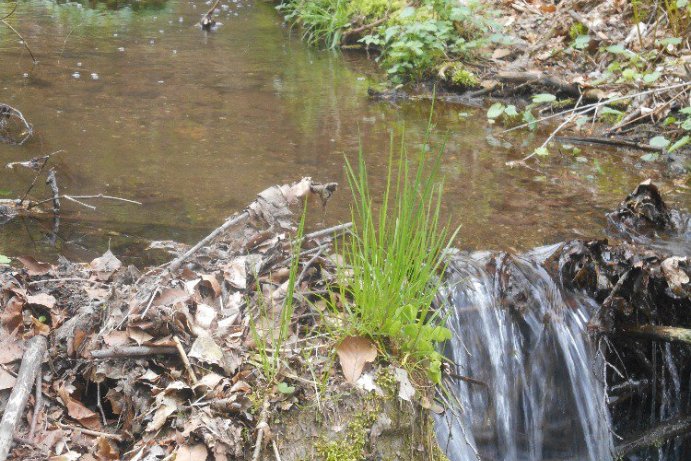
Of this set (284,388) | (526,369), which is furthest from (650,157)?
(284,388)

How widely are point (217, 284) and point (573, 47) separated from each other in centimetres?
564

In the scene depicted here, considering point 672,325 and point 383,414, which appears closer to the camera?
point 383,414

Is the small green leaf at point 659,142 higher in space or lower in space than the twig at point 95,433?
higher

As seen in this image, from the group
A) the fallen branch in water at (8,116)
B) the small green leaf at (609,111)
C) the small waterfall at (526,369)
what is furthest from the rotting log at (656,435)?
the fallen branch in water at (8,116)

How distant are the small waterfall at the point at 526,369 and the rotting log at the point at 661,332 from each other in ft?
0.69

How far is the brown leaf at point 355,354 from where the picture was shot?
2373 millimetres

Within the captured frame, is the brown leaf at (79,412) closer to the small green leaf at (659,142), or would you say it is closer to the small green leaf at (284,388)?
the small green leaf at (284,388)

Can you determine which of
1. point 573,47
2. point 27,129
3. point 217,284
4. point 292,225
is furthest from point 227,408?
point 573,47

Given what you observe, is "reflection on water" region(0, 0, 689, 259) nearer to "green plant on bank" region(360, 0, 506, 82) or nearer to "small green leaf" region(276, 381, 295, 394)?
"green plant on bank" region(360, 0, 506, 82)

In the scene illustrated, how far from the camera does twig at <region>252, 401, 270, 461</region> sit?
2141 mm

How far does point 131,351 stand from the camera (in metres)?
2.34

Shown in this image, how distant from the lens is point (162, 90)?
6816 mm

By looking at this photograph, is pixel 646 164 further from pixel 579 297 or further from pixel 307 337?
pixel 307 337

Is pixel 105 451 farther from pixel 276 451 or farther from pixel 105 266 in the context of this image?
pixel 105 266
